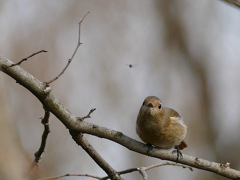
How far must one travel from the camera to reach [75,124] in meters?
3.50

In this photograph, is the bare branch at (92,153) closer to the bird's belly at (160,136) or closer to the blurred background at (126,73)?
the bird's belly at (160,136)

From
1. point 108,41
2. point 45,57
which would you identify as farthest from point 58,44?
point 108,41

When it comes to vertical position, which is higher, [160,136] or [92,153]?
[160,136]

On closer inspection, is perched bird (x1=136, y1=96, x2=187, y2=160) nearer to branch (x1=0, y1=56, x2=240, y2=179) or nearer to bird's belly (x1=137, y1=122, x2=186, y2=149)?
bird's belly (x1=137, y1=122, x2=186, y2=149)

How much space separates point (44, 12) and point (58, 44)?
0.75 metres

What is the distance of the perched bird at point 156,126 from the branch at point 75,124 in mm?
482

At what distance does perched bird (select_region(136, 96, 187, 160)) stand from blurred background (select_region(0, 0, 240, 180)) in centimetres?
448

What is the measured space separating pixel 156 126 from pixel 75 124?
1126mm

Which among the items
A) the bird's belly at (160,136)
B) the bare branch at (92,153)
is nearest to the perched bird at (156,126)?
Answer: the bird's belly at (160,136)

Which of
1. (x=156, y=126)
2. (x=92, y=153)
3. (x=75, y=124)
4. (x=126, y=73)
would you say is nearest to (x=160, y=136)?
(x=156, y=126)

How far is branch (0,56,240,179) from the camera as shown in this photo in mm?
3246

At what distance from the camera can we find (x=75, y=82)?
10305 mm

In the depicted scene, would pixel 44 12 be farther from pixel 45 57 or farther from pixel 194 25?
pixel 194 25

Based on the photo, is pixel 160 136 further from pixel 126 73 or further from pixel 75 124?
pixel 126 73
